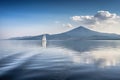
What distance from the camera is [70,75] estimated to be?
28.7ft

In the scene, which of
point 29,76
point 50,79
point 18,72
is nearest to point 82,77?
point 50,79

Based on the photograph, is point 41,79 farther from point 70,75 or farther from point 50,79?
point 70,75

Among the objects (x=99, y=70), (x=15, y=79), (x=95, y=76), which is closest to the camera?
(x=15, y=79)

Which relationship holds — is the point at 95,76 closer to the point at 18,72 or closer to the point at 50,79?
the point at 50,79

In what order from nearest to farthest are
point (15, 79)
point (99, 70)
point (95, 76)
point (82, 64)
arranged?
point (15, 79) < point (95, 76) < point (99, 70) < point (82, 64)

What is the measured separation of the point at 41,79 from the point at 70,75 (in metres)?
1.27

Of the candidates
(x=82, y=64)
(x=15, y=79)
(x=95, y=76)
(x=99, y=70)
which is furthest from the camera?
(x=82, y=64)

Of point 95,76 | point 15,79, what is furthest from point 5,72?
point 95,76

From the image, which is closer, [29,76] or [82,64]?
[29,76]

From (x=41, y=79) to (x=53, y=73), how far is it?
114 cm

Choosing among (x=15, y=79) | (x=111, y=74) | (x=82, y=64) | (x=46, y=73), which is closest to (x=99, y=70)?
(x=111, y=74)

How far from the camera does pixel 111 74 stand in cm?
891

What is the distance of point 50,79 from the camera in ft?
26.6

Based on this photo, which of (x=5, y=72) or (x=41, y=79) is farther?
(x=5, y=72)
